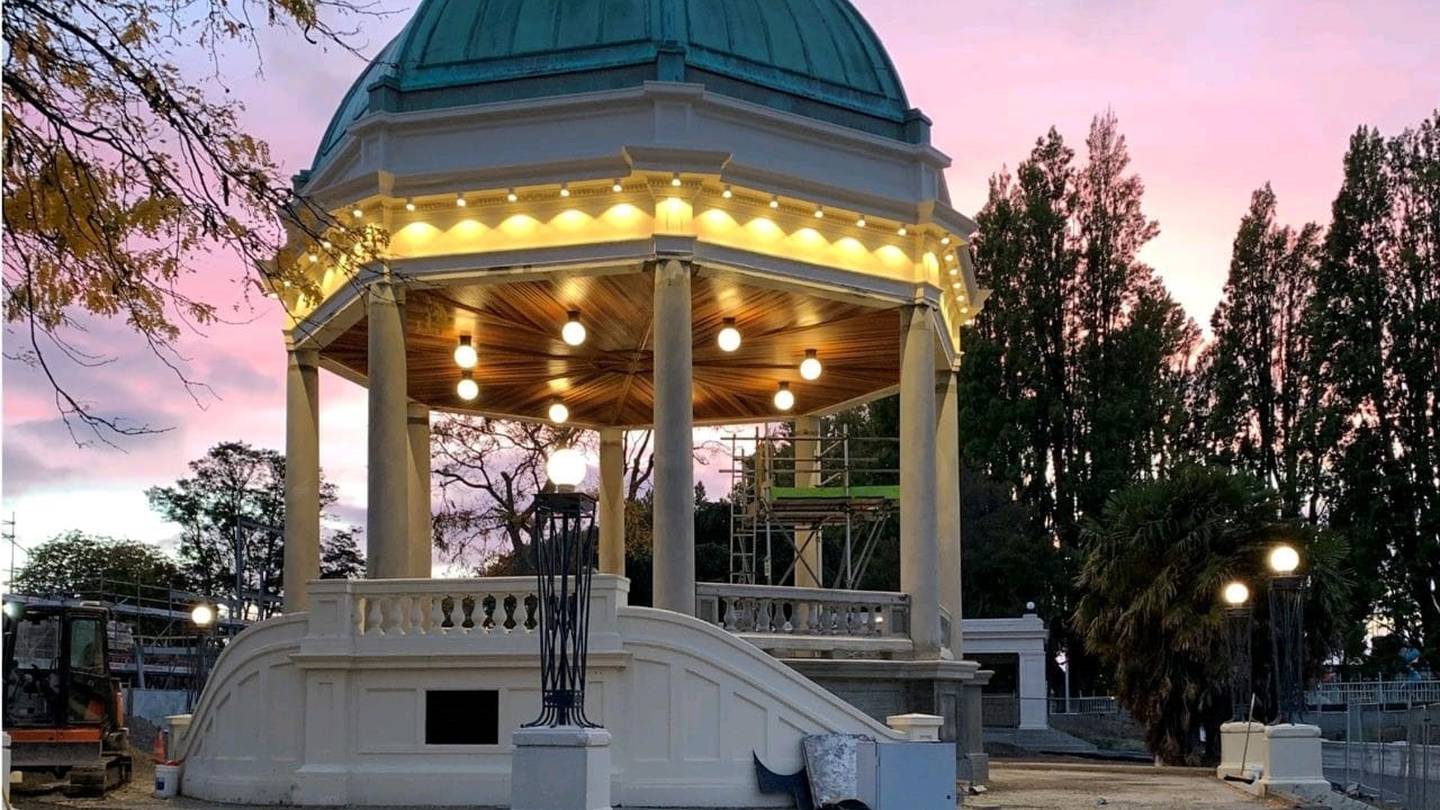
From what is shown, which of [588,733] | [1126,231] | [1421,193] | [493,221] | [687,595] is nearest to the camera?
[588,733]

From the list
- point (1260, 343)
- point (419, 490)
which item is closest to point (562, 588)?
point (419, 490)

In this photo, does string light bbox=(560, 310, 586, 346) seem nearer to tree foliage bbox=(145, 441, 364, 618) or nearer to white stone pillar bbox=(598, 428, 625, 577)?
white stone pillar bbox=(598, 428, 625, 577)

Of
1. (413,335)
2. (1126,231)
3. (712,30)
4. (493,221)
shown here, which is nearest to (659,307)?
(493,221)

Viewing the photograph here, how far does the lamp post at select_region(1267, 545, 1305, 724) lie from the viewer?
2378 centimetres

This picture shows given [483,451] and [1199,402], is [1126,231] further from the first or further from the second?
[483,451]

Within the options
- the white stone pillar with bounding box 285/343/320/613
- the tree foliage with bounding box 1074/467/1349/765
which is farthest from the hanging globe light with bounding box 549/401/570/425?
the tree foliage with bounding box 1074/467/1349/765

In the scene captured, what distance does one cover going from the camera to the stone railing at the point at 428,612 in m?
20.2

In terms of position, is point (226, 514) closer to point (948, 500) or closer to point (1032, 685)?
point (1032, 685)

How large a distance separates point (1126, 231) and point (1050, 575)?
1346 cm

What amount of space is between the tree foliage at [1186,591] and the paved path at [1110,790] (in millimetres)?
3517

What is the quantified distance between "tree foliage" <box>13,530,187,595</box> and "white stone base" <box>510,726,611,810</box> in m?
67.1

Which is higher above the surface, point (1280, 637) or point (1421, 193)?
point (1421, 193)

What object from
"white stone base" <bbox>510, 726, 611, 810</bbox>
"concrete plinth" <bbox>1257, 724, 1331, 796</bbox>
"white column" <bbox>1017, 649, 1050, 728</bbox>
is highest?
"white stone base" <bbox>510, 726, 611, 810</bbox>

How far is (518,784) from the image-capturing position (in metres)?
15.0
